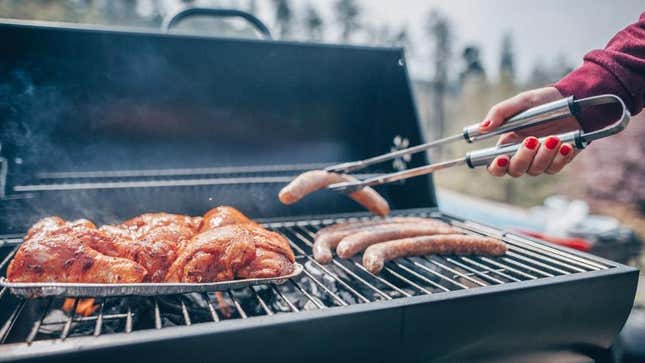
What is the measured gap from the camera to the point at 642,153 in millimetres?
10305

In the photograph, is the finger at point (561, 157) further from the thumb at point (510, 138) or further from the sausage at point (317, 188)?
the sausage at point (317, 188)

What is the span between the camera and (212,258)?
170 centimetres

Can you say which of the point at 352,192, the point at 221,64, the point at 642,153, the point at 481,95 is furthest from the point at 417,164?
the point at 481,95

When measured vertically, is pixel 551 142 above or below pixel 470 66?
below

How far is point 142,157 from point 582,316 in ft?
8.39

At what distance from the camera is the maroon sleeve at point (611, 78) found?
2.01 metres

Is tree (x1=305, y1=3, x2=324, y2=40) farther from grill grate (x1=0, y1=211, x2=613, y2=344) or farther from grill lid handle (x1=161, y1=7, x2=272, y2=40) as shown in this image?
grill grate (x1=0, y1=211, x2=613, y2=344)

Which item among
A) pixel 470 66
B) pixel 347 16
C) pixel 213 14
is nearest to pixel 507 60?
pixel 470 66

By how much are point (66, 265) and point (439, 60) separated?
17484mm

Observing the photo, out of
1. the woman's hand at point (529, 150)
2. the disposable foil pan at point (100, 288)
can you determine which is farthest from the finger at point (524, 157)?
the disposable foil pan at point (100, 288)

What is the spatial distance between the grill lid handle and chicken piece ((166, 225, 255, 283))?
175 cm

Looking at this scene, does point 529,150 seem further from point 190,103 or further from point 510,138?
point 190,103

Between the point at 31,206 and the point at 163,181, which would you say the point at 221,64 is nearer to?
the point at 163,181

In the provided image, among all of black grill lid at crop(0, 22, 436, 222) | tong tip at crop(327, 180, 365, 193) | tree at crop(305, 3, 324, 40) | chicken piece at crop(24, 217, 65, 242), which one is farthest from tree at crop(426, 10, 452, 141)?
chicken piece at crop(24, 217, 65, 242)
